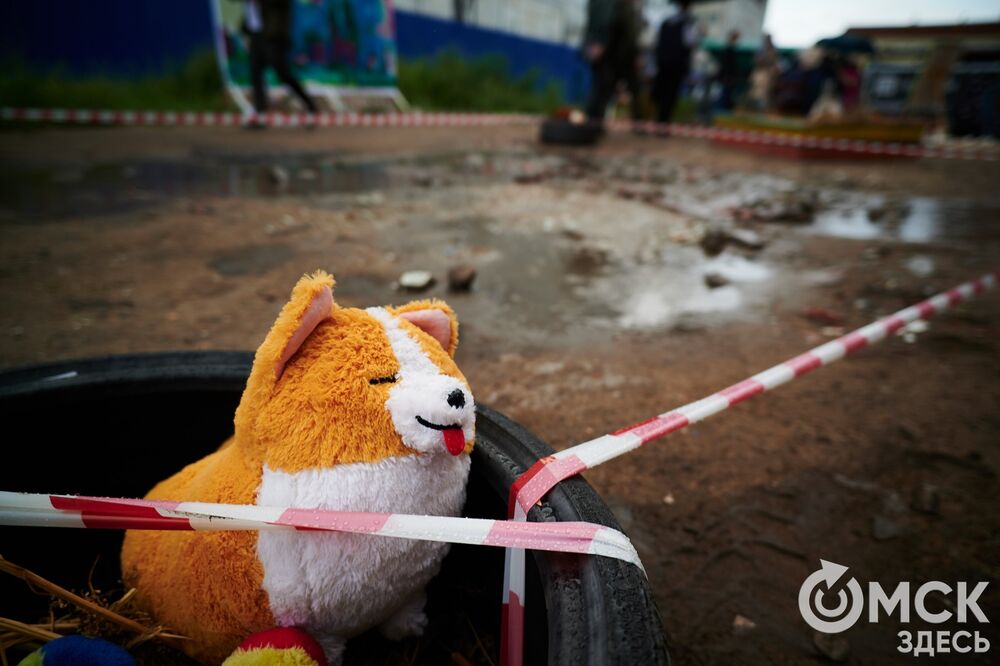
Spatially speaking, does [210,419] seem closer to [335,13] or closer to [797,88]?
[335,13]

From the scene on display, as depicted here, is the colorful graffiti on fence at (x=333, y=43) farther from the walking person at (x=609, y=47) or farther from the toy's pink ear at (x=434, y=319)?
the toy's pink ear at (x=434, y=319)

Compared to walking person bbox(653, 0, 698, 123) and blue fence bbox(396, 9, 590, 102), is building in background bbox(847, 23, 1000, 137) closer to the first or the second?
blue fence bbox(396, 9, 590, 102)

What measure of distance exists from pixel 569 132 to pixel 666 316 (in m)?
6.74

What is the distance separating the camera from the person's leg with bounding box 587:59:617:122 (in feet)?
30.1

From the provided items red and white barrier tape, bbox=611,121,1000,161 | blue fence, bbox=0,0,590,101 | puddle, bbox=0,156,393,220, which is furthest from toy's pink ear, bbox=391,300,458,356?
blue fence, bbox=0,0,590,101

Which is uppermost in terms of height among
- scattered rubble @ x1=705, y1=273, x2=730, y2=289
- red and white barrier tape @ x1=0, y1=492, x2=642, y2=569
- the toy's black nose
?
the toy's black nose

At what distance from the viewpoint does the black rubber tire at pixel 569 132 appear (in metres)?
8.56

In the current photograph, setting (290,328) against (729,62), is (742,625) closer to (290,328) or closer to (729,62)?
(290,328)

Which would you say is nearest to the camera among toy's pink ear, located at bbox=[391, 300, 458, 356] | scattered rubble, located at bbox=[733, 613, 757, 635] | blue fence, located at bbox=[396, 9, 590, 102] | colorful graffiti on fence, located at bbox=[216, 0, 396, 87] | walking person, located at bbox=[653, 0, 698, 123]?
toy's pink ear, located at bbox=[391, 300, 458, 356]

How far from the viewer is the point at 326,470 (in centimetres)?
73

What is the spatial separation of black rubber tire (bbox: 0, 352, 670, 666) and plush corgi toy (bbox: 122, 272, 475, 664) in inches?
4.9

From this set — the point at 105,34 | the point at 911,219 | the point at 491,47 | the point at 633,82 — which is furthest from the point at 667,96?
the point at 105,34

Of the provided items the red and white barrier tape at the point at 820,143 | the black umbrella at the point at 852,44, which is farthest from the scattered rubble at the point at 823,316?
the black umbrella at the point at 852,44

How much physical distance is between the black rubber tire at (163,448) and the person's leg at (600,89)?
968 centimetres
